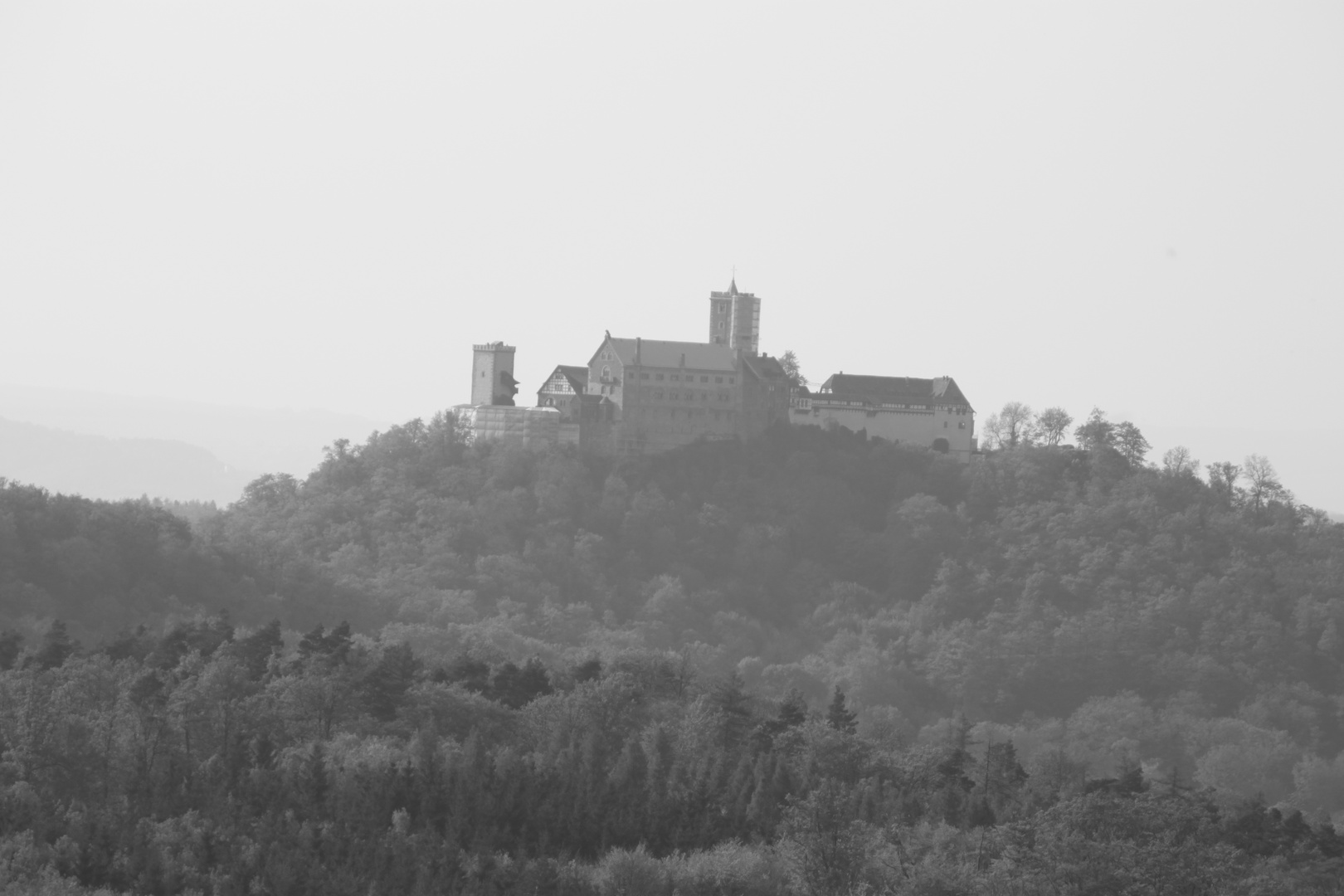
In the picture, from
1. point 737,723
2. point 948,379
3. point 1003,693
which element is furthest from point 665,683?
point 948,379

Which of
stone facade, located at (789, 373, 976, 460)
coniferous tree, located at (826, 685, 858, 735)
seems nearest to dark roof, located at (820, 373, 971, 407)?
stone facade, located at (789, 373, 976, 460)

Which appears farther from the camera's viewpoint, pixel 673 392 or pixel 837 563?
pixel 837 563

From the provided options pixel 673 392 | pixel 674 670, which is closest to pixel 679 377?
pixel 673 392

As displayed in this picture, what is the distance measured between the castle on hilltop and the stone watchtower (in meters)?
0.06

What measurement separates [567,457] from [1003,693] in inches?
898

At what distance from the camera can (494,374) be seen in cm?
11262

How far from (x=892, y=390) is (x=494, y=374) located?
19333mm

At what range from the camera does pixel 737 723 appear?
6894 cm

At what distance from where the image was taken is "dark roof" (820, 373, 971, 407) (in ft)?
377

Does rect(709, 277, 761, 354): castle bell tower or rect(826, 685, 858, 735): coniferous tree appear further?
rect(709, 277, 761, 354): castle bell tower

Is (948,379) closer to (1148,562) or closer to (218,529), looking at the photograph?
(1148,562)

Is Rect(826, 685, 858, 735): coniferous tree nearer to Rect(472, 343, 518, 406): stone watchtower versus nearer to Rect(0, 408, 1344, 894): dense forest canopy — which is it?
Rect(0, 408, 1344, 894): dense forest canopy

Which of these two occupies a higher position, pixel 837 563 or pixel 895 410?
pixel 895 410

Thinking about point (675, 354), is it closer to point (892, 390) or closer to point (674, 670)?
point (892, 390)
